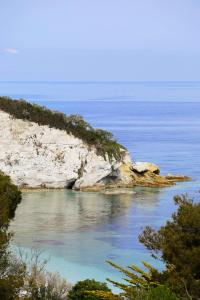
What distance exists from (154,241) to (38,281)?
5.62m

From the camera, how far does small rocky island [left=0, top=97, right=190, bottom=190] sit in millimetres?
51094

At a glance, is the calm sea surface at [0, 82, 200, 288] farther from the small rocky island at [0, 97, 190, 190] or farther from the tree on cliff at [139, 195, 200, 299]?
the tree on cliff at [139, 195, 200, 299]

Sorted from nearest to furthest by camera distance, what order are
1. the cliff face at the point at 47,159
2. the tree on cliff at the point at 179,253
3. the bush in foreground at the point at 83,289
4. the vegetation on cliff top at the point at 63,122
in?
the tree on cliff at the point at 179,253 → the bush in foreground at the point at 83,289 → the cliff face at the point at 47,159 → the vegetation on cliff top at the point at 63,122

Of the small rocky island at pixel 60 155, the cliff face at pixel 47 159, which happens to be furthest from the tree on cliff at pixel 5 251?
the cliff face at pixel 47 159

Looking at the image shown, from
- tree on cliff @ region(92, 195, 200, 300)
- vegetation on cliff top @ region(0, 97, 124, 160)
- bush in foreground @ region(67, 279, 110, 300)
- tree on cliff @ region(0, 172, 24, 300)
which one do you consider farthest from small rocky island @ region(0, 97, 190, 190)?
tree on cliff @ region(92, 195, 200, 300)

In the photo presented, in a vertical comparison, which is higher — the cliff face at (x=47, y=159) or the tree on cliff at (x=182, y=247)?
the cliff face at (x=47, y=159)

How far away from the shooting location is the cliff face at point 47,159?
51.0m

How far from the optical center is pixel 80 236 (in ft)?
114

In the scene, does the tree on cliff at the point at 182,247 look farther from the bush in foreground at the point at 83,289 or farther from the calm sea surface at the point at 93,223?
the bush in foreground at the point at 83,289

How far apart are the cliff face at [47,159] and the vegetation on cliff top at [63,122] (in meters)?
0.45

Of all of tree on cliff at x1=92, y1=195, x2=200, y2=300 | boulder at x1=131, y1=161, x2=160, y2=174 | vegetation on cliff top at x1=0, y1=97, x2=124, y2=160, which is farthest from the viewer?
vegetation on cliff top at x1=0, y1=97, x2=124, y2=160

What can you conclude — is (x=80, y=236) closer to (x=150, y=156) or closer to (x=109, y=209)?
(x=109, y=209)

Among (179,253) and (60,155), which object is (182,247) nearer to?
→ (179,253)

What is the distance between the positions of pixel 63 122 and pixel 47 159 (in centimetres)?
373
